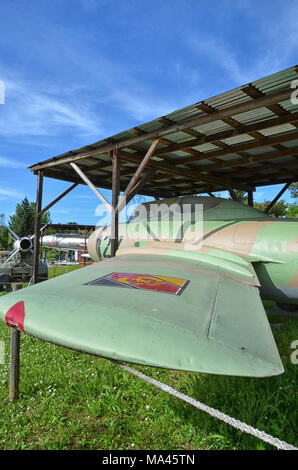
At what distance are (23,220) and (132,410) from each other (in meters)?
64.5

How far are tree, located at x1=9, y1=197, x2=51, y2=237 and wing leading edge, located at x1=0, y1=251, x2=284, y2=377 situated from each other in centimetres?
6303

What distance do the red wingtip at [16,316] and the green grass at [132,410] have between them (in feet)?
5.37

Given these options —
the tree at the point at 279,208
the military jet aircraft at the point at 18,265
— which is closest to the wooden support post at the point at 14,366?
the military jet aircraft at the point at 18,265

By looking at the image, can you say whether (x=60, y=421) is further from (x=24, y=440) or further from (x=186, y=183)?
(x=186, y=183)

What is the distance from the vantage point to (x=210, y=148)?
8.02m

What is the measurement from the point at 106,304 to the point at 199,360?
870 millimetres

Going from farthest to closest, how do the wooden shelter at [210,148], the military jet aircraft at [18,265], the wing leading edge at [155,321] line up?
the military jet aircraft at [18,265]
the wooden shelter at [210,148]
the wing leading edge at [155,321]

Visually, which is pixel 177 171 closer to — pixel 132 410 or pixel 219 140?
pixel 219 140

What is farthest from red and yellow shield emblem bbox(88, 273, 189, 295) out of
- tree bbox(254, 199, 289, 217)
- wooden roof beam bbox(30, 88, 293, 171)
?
tree bbox(254, 199, 289, 217)

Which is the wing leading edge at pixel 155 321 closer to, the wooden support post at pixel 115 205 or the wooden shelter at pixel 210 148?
the wooden shelter at pixel 210 148

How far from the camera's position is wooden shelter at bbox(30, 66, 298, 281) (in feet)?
17.5

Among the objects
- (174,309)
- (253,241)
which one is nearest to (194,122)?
(253,241)

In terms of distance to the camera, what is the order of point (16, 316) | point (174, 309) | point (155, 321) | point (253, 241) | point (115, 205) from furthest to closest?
point (115, 205)
point (253, 241)
point (174, 309)
point (16, 316)
point (155, 321)

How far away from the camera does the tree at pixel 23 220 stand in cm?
6112
